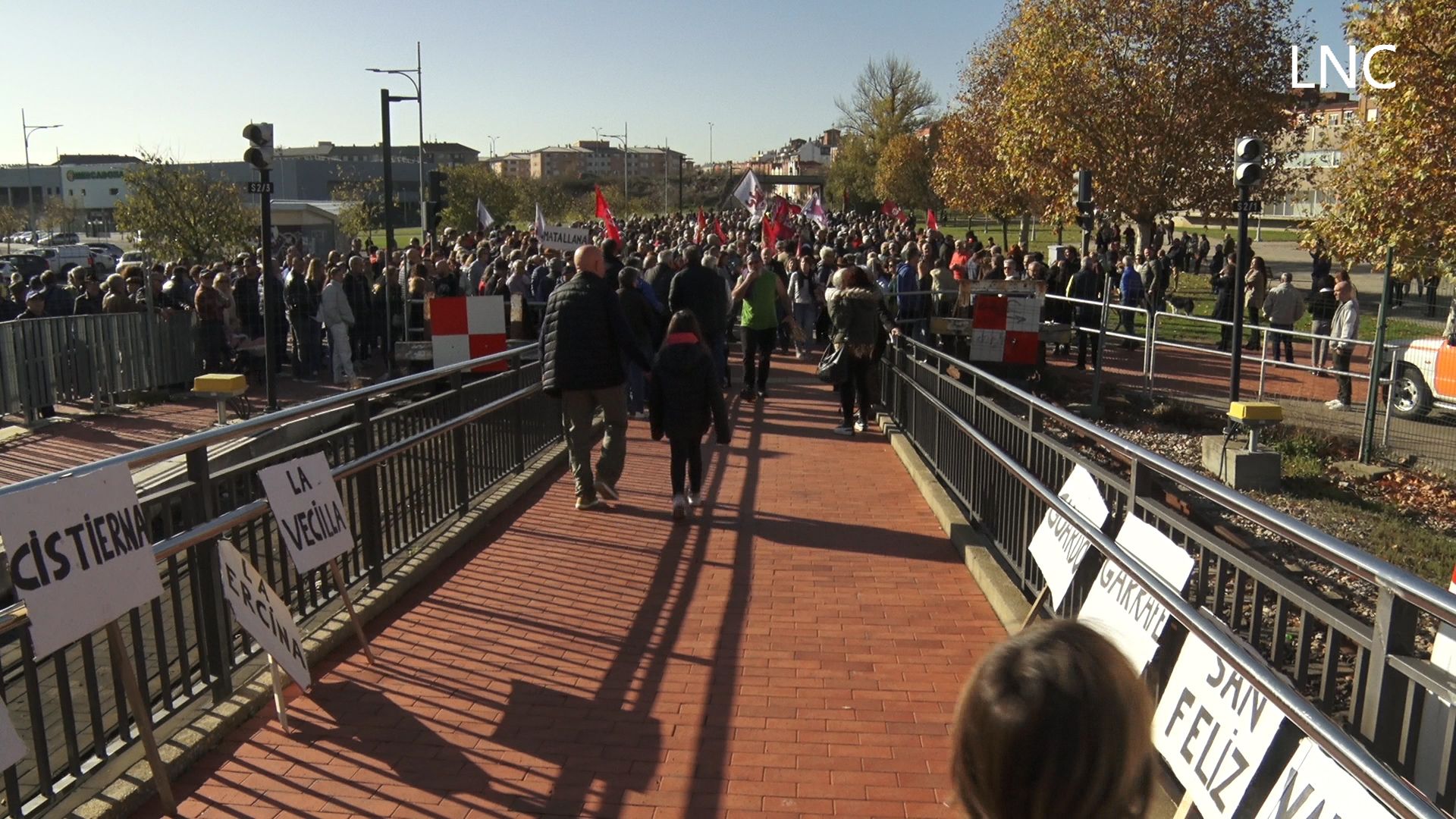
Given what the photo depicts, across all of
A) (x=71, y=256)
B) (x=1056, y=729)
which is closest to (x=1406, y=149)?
(x=1056, y=729)

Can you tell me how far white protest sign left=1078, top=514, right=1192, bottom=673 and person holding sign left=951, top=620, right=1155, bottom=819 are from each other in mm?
2075

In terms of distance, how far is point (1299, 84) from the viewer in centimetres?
3159

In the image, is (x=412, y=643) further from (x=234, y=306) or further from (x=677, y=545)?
(x=234, y=306)

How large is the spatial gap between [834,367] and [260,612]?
26.9 feet

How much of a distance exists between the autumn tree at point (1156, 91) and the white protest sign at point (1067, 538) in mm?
29916

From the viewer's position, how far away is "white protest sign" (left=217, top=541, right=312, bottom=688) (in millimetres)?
4688

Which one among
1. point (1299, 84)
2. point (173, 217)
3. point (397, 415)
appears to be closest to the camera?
point (397, 415)

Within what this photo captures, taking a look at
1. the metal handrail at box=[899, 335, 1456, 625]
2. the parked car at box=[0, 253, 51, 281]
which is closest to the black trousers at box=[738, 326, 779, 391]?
the metal handrail at box=[899, 335, 1456, 625]

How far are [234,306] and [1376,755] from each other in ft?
59.4

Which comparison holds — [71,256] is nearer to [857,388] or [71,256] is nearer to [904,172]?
[857,388]

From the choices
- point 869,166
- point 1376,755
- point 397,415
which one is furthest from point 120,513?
point 869,166

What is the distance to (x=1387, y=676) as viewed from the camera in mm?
2939

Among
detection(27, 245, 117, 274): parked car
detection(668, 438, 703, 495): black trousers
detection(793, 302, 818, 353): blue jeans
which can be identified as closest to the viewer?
detection(668, 438, 703, 495): black trousers

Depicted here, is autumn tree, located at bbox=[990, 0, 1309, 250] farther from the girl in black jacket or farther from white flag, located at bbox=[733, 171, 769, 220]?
the girl in black jacket
